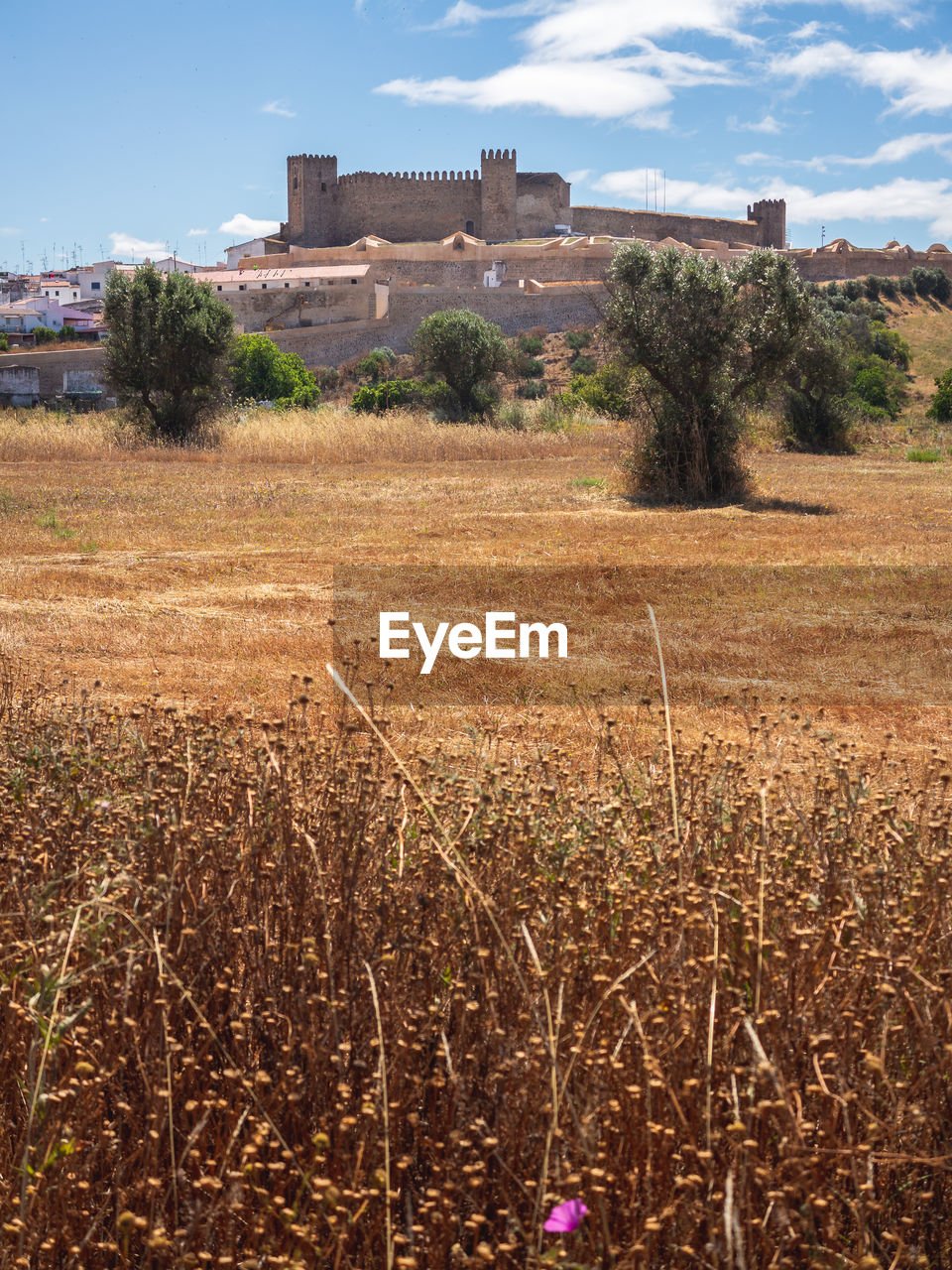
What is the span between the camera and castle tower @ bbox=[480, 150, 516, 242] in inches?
3014

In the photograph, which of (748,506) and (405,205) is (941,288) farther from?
(748,506)

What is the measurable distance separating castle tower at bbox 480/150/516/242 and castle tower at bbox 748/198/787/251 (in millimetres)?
18674

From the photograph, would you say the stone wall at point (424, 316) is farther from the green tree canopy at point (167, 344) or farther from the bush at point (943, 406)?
the green tree canopy at point (167, 344)

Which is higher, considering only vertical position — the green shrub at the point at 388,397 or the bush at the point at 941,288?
the bush at the point at 941,288

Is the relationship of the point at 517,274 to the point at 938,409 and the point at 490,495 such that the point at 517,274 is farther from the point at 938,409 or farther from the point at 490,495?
the point at 490,495

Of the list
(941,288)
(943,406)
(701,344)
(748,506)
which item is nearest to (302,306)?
(943,406)

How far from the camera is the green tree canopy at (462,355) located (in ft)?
113

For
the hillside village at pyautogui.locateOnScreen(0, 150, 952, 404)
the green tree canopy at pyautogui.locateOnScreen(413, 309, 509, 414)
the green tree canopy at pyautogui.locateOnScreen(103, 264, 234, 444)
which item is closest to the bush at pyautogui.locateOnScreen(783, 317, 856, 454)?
the green tree canopy at pyautogui.locateOnScreen(413, 309, 509, 414)

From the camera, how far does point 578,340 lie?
57375 mm

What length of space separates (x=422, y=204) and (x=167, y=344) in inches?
2168

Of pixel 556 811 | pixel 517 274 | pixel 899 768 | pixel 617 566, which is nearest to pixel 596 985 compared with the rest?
pixel 556 811

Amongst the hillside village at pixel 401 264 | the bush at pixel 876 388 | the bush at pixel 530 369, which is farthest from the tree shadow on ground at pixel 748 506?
the bush at pixel 530 369

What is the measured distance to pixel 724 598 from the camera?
9594mm

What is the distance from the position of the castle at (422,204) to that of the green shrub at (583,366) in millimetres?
25937
